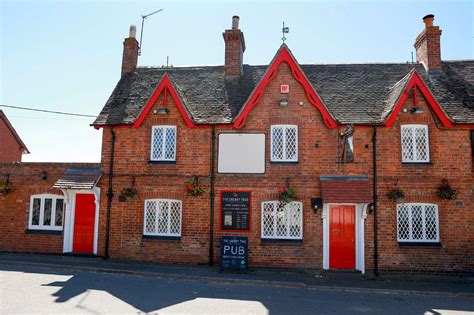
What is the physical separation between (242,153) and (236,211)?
2.21m

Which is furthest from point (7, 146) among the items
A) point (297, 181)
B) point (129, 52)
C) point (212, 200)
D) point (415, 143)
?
point (415, 143)

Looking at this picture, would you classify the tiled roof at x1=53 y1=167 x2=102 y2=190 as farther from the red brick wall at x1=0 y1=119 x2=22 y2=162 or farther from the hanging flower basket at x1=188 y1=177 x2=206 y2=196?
the red brick wall at x1=0 y1=119 x2=22 y2=162

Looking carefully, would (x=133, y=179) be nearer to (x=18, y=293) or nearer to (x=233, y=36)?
(x=18, y=293)

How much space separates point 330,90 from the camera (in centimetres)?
1477

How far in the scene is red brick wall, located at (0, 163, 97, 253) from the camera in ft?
45.8

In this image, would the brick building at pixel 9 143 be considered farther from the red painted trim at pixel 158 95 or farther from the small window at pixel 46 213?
the red painted trim at pixel 158 95

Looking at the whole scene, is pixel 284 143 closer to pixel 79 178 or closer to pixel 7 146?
pixel 79 178

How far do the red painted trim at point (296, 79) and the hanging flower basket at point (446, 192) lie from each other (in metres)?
4.32

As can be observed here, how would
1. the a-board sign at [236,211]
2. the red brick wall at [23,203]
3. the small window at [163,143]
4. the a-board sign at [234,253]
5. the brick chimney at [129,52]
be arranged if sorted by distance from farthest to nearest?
Answer: the brick chimney at [129,52] < the red brick wall at [23,203] < the small window at [163,143] < the a-board sign at [236,211] < the a-board sign at [234,253]

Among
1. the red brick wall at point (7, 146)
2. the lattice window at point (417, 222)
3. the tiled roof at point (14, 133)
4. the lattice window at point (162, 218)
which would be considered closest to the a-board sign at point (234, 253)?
the lattice window at point (162, 218)

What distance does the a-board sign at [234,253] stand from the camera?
467 inches

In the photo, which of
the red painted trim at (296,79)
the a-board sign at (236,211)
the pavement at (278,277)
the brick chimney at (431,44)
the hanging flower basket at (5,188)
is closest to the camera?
the pavement at (278,277)

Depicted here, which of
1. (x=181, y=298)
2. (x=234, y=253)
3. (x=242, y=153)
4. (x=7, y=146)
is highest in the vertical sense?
(x=7, y=146)

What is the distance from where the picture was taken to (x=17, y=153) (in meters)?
23.4
